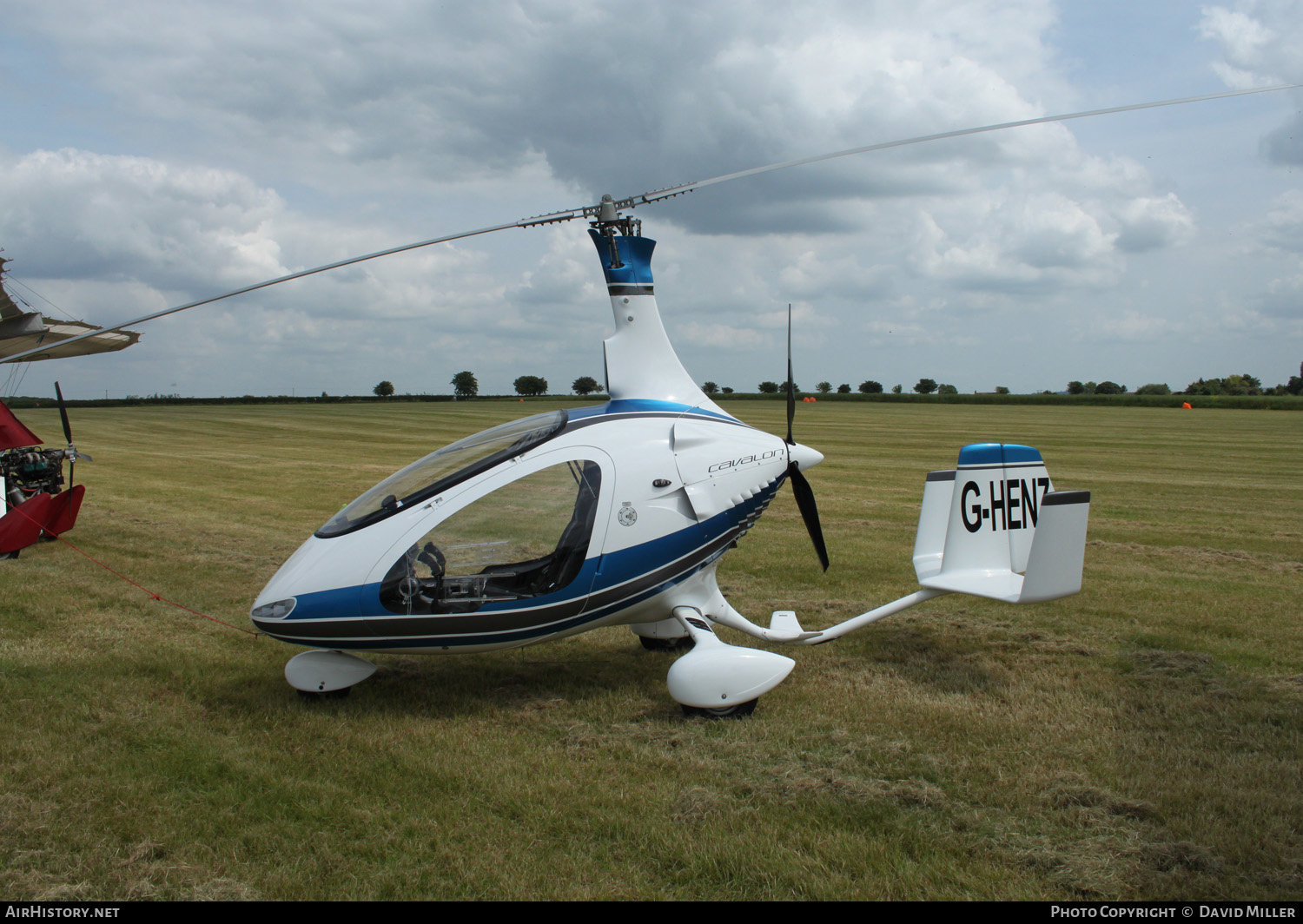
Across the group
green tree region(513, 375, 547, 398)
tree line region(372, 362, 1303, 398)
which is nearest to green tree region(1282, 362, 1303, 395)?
tree line region(372, 362, 1303, 398)

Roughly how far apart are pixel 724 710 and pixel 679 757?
63 cm

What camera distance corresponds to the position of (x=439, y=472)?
231 inches

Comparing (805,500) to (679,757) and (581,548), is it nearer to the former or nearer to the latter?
(581,548)

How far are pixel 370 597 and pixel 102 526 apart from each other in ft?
34.4

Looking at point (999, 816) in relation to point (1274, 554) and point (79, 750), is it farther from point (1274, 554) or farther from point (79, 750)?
point (1274, 554)

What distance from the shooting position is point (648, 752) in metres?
5.06

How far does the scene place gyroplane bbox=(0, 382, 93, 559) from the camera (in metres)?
10.8

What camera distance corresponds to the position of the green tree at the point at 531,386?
103750 mm

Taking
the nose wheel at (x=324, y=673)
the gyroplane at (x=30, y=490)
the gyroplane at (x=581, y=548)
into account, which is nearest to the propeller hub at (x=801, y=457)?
the gyroplane at (x=581, y=548)

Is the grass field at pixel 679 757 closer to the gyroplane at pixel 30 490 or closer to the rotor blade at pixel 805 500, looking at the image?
the rotor blade at pixel 805 500

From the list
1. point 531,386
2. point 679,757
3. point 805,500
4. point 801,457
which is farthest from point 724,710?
point 531,386

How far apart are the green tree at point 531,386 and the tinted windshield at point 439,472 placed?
321 feet
